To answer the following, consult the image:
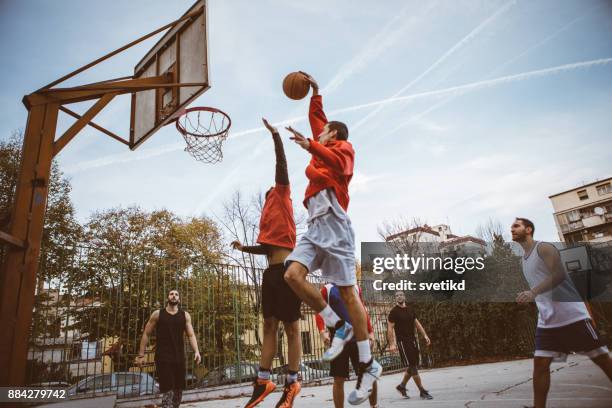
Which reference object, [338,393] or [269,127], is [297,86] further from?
[338,393]

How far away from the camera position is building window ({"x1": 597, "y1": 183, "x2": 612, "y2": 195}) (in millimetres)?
51781

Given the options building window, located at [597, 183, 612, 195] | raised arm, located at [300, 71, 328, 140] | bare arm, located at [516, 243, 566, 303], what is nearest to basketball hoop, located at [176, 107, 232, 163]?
raised arm, located at [300, 71, 328, 140]

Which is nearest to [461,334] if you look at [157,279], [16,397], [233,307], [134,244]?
→ [233,307]

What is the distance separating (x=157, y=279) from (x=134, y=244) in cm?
1771

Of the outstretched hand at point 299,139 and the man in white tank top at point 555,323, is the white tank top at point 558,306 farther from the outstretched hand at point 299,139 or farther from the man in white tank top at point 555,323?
the outstretched hand at point 299,139

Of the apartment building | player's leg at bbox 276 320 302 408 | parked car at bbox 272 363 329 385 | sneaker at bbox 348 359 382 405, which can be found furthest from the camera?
the apartment building

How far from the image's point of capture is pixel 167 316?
20.4 ft

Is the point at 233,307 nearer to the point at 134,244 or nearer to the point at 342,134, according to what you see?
the point at 342,134

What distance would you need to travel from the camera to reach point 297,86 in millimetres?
4828

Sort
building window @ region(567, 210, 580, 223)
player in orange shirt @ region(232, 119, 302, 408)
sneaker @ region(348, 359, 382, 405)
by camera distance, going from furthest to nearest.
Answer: building window @ region(567, 210, 580, 223)
player in orange shirt @ region(232, 119, 302, 408)
sneaker @ region(348, 359, 382, 405)

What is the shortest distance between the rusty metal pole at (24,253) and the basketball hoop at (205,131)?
2.47m

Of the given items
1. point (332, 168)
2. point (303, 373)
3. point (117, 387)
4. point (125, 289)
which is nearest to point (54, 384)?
point (117, 387)

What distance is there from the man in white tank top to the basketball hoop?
229 inches

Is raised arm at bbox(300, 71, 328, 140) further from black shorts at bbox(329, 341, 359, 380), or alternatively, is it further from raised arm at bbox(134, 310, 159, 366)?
raised arm at bbox(134, 310, 159, 366)
